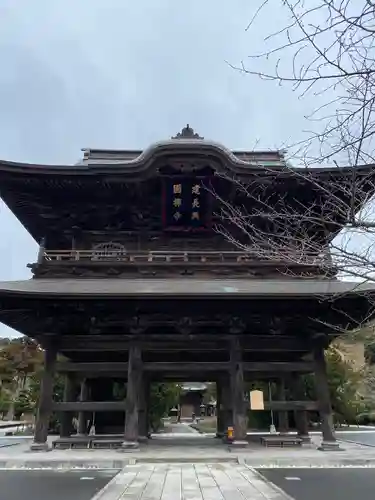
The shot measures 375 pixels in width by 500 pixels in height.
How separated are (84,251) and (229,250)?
162 inches

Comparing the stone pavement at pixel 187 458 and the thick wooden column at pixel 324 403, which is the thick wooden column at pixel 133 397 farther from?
the thick wooden column at pixel 324 403

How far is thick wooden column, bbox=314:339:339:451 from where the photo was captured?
39.2 ft

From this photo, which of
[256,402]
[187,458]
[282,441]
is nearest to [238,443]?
[256,402]

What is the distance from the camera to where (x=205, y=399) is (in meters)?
49.7

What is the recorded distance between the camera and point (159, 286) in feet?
38.7

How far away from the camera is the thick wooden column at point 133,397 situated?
11.6m

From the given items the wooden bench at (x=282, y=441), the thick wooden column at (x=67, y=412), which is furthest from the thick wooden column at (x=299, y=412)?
the thick wooden column at (x=67, y=412)

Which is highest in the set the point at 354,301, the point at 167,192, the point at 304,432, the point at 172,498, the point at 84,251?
the point at 167,192

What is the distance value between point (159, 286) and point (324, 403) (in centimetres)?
504

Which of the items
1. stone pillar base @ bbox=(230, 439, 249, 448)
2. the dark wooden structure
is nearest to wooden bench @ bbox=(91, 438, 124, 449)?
the dark wooden structure

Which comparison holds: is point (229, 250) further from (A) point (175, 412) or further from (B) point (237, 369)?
(A) point (175, 412)

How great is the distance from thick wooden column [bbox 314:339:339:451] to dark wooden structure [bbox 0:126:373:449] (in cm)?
3

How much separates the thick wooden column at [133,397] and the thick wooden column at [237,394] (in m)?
2.35

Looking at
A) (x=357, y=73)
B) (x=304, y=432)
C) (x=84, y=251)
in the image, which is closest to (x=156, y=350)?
(x=84, y=251)
